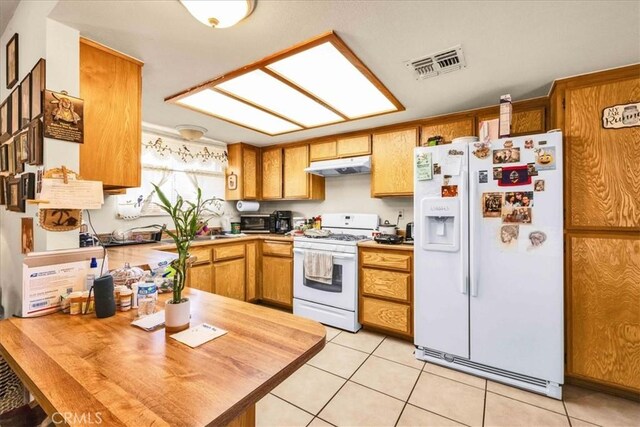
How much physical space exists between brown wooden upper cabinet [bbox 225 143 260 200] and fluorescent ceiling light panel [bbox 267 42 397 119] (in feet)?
5.96

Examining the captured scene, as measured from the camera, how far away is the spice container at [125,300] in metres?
1.18

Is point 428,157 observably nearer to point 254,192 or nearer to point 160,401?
point 160,401

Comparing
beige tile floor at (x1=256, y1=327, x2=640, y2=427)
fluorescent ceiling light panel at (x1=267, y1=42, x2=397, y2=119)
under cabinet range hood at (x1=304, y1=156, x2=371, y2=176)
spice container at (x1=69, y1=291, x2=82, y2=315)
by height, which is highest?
fluorescent ceiling light panel at (x1=267, y1=42, x2=397, y2=119)

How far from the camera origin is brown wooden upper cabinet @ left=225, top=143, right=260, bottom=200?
3762 millimetres

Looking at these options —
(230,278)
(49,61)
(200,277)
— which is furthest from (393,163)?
(49,61)

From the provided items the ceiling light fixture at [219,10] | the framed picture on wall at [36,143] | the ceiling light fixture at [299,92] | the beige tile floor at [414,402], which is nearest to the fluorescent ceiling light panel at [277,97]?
the ceiling light fixture at [299,92]

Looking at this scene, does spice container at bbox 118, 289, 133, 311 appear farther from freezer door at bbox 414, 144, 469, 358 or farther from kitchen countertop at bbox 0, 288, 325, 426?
freezer door at bbox 414, 144, 469, 358

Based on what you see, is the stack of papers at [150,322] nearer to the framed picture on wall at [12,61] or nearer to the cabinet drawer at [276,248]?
the framed picture on wall at [12,61]

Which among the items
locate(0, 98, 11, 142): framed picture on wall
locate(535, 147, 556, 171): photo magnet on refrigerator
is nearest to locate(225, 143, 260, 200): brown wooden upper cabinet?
locate(0, 98, 11, 142): framed picture on wall

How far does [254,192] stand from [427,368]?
9.55 feet

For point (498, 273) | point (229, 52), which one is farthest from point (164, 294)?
point (498, 273)

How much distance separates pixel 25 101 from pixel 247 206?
2.53 meters

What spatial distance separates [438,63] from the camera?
1.76m

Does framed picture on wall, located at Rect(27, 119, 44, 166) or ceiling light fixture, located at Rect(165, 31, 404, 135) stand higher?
ceiling light fixture, located at Rect(165, 31, 404, 135)
